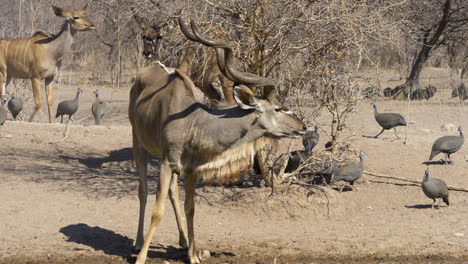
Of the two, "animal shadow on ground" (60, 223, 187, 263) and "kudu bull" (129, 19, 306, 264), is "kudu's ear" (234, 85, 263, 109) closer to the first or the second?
"kudu bull" (129, 19, 306, 264)

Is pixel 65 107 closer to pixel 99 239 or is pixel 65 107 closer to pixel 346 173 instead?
pixel 346 173

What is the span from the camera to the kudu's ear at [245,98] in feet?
20.3

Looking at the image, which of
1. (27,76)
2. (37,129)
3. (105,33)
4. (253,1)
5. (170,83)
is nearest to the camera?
(170,83)

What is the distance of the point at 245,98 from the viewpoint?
20.6 feet

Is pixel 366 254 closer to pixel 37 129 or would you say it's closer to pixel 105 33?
pixel 37 129

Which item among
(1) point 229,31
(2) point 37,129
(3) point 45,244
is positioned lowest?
(3) point 45,244

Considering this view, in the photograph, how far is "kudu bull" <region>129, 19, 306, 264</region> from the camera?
6.30 metres

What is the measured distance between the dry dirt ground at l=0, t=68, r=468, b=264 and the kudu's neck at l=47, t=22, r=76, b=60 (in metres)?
3.04

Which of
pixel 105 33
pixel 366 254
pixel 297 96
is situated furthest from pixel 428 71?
pixel 366 254

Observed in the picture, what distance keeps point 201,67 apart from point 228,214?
1.85 meters

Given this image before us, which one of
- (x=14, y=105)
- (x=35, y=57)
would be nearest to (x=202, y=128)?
(x=14, y=105)

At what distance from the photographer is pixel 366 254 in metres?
7.65

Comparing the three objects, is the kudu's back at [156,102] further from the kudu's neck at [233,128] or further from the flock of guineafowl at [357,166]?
the flock of guineafowl at [357,166]

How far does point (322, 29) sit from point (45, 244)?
3816 millimetres
